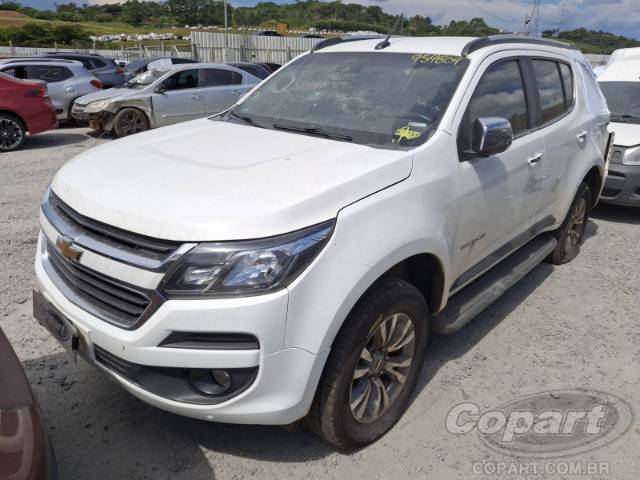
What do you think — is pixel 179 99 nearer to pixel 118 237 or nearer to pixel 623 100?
pixel 623 100

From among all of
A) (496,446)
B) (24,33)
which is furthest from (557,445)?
(24,33)

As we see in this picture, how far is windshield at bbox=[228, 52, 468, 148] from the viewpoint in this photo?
2951 millimetres

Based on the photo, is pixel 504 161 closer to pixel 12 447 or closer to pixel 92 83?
pixel 12 447

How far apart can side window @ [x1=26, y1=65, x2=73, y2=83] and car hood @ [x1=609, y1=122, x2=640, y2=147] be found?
11.4 metres

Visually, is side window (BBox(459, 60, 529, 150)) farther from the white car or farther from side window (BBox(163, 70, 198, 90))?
side window (BBox(163, 70, 198, 90))

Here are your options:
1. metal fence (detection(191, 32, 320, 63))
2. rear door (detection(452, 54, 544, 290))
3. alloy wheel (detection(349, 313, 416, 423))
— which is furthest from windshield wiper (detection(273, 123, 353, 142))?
metal fence (detection(191, 32, 320, 63))

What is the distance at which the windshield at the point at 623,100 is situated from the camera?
23.8ft

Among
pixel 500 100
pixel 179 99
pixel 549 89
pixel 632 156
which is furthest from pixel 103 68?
pixel 500 100

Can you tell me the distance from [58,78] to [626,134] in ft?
38.3

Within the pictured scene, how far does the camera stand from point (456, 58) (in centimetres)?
321

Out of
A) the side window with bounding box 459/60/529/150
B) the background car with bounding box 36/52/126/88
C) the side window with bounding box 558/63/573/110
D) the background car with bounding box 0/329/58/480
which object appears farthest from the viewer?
the background car with bounding box 36/52/126/88

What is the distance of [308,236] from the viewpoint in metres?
2.10

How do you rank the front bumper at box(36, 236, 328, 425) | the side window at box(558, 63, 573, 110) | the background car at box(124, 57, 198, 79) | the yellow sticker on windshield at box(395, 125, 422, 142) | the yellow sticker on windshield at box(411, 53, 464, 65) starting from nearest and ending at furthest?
the front bumper at box(36, 236, 328, 425) < the yellow sticker on windshield at box(395, 125, 422, 142) < the yellow sticker on windshield at box(411, 53, 464, 65) < the side window at box(558, 63, 573, 110) < the background car at box(124, 57, 198, 79)

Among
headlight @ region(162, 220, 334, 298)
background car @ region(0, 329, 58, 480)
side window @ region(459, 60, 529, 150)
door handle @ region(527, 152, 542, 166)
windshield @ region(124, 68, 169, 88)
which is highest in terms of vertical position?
side window @ region(459, 60, 529, 150)
